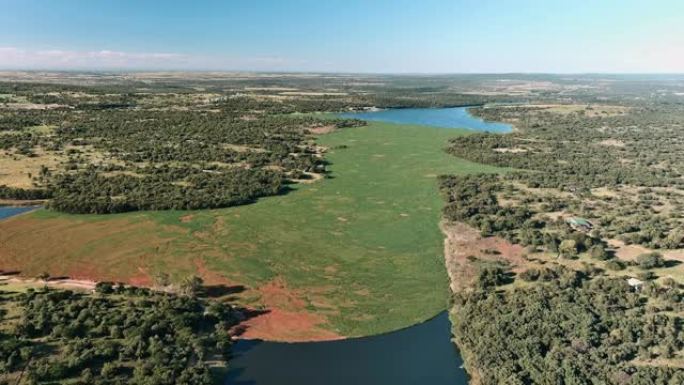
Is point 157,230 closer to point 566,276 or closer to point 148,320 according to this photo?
point 148,320

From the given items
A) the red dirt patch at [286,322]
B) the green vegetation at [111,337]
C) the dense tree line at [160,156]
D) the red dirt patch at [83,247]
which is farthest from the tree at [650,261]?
the dense tree line at [160,156]

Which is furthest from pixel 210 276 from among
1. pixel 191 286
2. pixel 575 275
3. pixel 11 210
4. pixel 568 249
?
pixel 568 249

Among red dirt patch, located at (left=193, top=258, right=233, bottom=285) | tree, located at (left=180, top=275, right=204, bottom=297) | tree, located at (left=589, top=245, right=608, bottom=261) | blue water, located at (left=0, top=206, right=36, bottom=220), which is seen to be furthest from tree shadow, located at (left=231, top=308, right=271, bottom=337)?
blue water, located at (left=0, top=206, right=36, bottom=220)

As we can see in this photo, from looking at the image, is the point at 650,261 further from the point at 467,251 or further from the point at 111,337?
the point at 111,337

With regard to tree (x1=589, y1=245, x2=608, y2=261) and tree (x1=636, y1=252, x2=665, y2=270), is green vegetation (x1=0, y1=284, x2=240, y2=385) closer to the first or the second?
tree (x1=589, y1=245, x2=608, y2=261)

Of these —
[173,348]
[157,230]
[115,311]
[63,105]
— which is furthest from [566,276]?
[63,105]

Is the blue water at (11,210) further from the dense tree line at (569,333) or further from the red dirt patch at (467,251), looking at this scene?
the dense tree line at (569,333)
